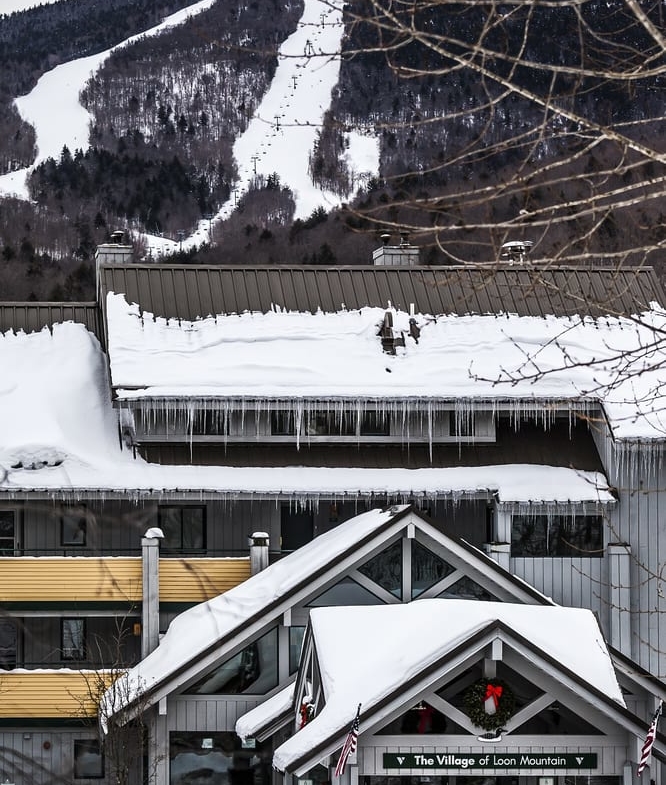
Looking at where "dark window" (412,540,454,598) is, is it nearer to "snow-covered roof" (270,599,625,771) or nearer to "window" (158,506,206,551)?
"snow-covered roof" (270,599,625,771)

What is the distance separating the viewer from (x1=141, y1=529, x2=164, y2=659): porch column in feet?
74.7

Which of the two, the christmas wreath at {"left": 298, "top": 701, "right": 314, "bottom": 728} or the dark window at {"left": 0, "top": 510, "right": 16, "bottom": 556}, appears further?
the dark window at {"left": 0, "top": 510, "right": 16, "bottom": 556}

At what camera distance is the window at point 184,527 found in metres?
25.6

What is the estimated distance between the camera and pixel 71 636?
24891 millimetres

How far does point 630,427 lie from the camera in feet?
78.4

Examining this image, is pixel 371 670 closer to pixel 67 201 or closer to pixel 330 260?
pixel 330 260

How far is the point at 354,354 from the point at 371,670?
9270mm

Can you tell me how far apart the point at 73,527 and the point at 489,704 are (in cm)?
1025

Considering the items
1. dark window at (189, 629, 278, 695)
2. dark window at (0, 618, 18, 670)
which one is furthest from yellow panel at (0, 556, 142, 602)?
dark window at (189, 629, 278, 695)

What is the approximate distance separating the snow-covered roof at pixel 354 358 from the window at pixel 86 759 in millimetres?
6066

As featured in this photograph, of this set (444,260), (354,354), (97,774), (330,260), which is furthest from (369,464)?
(330,260)

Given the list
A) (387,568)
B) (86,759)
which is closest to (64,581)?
(86,759)

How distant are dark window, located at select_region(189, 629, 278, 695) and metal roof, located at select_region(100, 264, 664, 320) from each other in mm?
7975

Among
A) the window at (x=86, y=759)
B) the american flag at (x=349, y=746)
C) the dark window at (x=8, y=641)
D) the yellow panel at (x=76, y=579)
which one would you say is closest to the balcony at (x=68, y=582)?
the yellow panel at (x=76, y=579)
